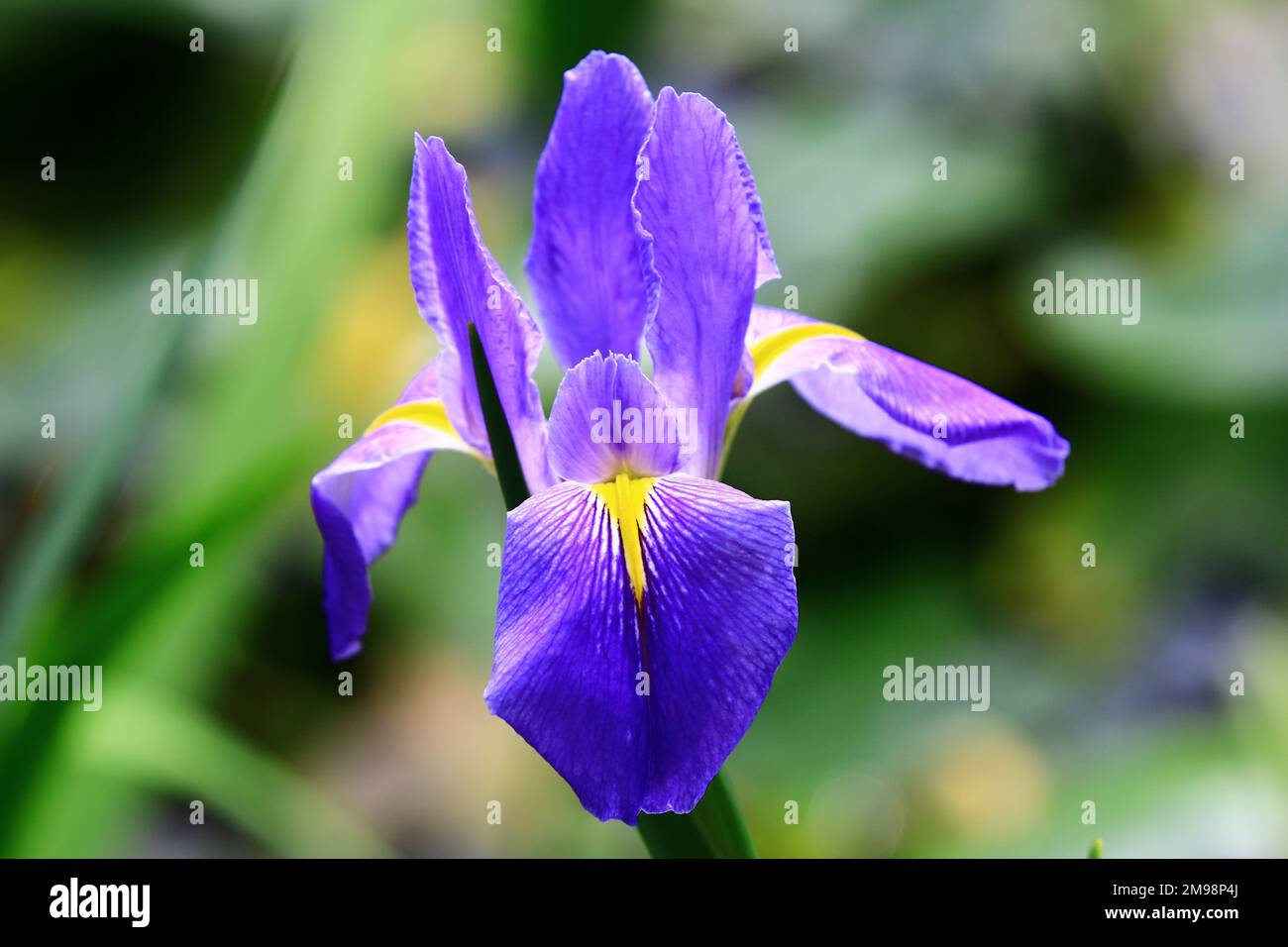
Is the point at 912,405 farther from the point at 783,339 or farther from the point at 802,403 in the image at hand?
the point at 802,403

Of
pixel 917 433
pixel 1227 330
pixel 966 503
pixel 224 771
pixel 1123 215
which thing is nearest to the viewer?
pixel 917 433

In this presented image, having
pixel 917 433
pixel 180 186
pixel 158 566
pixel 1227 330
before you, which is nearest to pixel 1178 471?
pixel 1227 330

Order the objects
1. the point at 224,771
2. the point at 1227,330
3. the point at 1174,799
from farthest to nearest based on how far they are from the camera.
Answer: the point at 1227,330 < the point at 224,771 < the point at 1174,799

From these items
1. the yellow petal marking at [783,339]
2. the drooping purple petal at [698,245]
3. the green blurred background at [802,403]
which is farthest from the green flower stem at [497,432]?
the green blurred background at [802,403]

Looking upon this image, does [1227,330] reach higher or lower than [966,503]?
higher

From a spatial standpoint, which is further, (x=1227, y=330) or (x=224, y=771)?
(x=1227, y=330)

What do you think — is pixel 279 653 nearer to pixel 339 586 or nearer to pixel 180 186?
pixel 180 186
